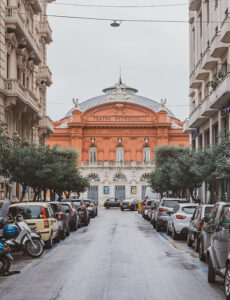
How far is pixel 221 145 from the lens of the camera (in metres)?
22.4

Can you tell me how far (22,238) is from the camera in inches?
583

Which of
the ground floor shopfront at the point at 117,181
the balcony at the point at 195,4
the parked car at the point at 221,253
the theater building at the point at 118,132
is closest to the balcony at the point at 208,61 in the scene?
the balcony at the point at 195,4

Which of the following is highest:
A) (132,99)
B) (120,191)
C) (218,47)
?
(132,99)

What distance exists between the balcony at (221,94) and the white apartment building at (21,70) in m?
10.3

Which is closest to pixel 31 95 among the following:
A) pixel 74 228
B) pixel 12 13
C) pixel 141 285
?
pixel 12 13

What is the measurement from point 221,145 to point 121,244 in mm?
6646

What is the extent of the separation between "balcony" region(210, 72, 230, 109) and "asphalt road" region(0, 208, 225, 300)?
12.6m

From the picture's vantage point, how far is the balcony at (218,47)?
30.9m

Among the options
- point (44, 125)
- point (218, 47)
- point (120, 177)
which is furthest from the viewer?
point (120, 177)

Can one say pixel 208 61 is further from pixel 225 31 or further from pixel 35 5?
pixel 35 5

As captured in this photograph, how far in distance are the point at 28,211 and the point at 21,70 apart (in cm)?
1924

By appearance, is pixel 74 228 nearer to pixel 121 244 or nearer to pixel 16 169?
pixel 16 169

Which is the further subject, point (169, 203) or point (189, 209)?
point (169, 203)

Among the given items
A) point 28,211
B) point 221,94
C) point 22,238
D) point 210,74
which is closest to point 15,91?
point 221,94
